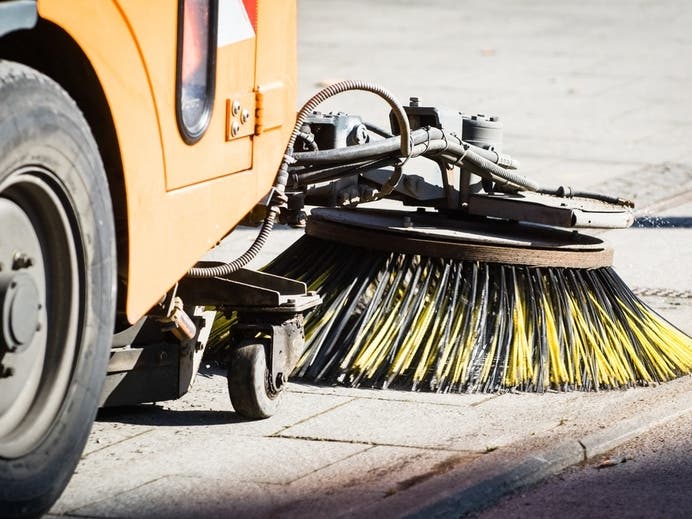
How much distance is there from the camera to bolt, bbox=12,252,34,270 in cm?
274

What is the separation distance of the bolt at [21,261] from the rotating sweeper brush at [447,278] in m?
1.44

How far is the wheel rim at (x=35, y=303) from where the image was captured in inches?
107

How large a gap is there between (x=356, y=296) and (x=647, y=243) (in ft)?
8.10

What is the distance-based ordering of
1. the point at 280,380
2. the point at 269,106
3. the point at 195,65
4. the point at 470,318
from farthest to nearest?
the point at 470,318 < the point at 280,380 < the point at 269,106 < the point at 195,65

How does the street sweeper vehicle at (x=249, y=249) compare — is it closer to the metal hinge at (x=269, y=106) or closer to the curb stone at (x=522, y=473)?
the metal hinge at (x=269, y=106)

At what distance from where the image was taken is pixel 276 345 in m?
3.92

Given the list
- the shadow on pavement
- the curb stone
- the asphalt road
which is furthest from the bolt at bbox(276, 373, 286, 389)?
the asphalt road

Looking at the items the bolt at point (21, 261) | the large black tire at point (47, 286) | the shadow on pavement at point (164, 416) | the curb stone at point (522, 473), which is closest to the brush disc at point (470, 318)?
the curb stone at point (522, 473)

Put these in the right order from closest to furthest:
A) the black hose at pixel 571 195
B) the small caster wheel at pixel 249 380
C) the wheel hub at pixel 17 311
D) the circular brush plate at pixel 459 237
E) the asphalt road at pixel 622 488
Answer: the wheel hub at pixel 17 311 → the asphalt road at pixel 622 488 → the small caster wheel at pixel 249 380 → the circular brush plate at pixel 459 237 → the black hose at pixel 571 195

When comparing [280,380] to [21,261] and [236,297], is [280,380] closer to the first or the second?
[236,297]

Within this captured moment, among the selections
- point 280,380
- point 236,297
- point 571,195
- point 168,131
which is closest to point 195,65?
point 168,131

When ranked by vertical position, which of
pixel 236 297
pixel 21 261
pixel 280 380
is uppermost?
pixel 21 261

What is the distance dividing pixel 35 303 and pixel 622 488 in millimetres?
1606

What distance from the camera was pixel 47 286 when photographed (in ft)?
9.43
